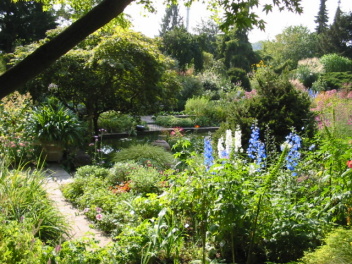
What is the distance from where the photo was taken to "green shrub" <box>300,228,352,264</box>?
169cm

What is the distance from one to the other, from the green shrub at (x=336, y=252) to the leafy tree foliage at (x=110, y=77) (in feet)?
20.9

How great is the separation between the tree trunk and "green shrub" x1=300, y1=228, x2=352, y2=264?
5.15 feet

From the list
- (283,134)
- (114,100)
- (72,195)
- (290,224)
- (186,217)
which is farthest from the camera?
(114,100)

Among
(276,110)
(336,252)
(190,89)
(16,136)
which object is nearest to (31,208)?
(336,252)

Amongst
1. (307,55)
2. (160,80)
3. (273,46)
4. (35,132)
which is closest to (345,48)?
(307,55)

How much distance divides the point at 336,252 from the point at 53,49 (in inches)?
66.6

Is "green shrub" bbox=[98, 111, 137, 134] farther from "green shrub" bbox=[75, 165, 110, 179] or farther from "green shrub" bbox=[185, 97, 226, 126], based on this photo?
"green shrub" bbox=[75, 165, 110, 179]

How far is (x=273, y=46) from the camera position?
112 feet

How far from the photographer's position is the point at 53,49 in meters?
1.24

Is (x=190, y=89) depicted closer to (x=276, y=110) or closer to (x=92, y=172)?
(x=276, y=110)

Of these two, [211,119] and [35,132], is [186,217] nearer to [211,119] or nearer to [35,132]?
[35,132]

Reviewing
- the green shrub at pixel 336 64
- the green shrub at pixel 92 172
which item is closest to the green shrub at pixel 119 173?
the green shrub at pixel 92 172

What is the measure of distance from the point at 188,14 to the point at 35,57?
5510 centimetres

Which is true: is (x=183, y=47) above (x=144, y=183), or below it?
above
